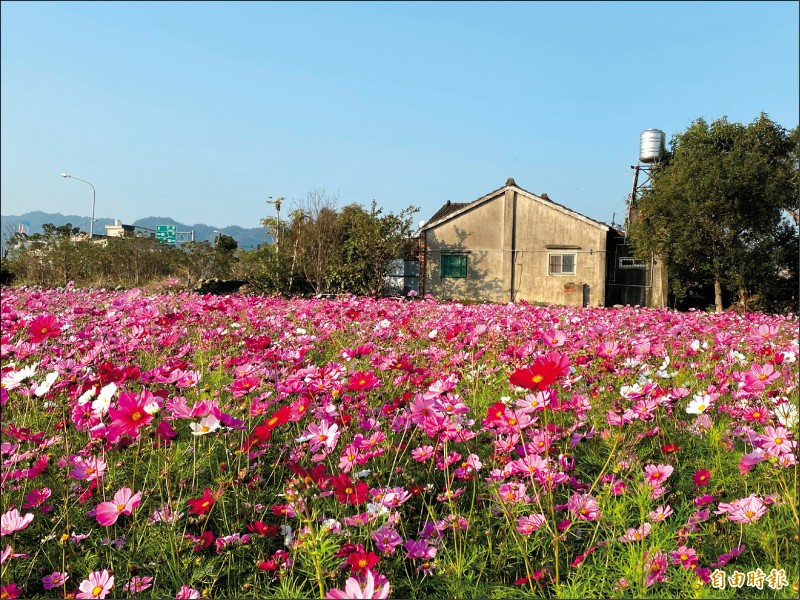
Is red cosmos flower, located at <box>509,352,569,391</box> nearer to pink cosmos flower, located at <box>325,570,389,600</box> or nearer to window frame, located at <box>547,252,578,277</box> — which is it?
pink cosmos flower, located at <box>325,570,389,600</box>

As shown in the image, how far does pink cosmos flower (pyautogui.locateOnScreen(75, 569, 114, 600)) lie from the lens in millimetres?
1303

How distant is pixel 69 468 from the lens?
182 centimetres

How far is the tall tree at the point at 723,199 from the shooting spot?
55.8ft

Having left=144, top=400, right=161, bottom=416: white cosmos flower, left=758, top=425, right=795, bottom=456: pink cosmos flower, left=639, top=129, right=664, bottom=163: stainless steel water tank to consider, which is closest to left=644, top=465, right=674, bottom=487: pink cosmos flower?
left=758, top=425, right=795, bottom=456: pink cosmos flower

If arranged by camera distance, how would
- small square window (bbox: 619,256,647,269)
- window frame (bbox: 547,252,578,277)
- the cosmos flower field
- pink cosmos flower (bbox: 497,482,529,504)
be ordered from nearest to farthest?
the cosmos flower field, pink cosmos flower (bbox: 497,482,529,504), window frame (bbox: 547,252,578,277), small square window (bbox: 619,256,647,269)

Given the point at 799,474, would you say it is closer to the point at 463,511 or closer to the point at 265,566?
the point at 463,511

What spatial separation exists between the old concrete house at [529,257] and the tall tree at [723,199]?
10.0 ft

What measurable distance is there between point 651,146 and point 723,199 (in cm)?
718

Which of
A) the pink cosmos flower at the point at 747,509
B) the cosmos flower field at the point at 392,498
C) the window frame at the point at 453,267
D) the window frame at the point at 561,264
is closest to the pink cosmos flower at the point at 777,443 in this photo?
the cosmos flower field at the point at 392,498

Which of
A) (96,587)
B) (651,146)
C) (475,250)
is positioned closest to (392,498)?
(96,587)

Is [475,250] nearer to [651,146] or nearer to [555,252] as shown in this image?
[555,252]

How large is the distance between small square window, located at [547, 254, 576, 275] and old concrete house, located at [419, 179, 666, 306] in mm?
38

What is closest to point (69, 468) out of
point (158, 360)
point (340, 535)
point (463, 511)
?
point (340, 535)

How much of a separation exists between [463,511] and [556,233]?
21392 millimetres
